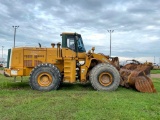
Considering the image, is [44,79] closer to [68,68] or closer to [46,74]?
[46,74]

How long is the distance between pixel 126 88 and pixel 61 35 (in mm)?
3891

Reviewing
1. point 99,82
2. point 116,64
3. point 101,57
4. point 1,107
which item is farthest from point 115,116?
point 116,64

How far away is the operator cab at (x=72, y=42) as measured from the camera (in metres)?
12.3

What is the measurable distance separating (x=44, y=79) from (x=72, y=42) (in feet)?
7.11

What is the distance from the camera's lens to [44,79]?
38.2 ft

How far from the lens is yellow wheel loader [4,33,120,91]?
37.7 feet

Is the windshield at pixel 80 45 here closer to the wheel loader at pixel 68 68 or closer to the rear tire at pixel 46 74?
the wheel loader at pixel 68 68

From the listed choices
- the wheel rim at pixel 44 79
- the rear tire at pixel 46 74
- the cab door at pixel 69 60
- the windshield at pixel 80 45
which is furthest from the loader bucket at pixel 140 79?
the wheel rim at pixel 44 79

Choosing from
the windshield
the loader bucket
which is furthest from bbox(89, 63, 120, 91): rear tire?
the windshield

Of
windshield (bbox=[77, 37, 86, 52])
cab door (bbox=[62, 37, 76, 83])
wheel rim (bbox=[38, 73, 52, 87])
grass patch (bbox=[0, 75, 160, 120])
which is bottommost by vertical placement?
grass patch (bbox=[0, 75, 160, 120])

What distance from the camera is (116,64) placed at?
13.1 m

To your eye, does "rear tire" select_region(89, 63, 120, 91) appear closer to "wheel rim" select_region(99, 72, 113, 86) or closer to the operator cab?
"wheel rim" select_region(99, 72, 113, 86)

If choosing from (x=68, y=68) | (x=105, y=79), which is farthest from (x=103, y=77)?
(x=68, y=68)

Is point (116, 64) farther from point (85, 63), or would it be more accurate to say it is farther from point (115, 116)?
point (115, 116)
